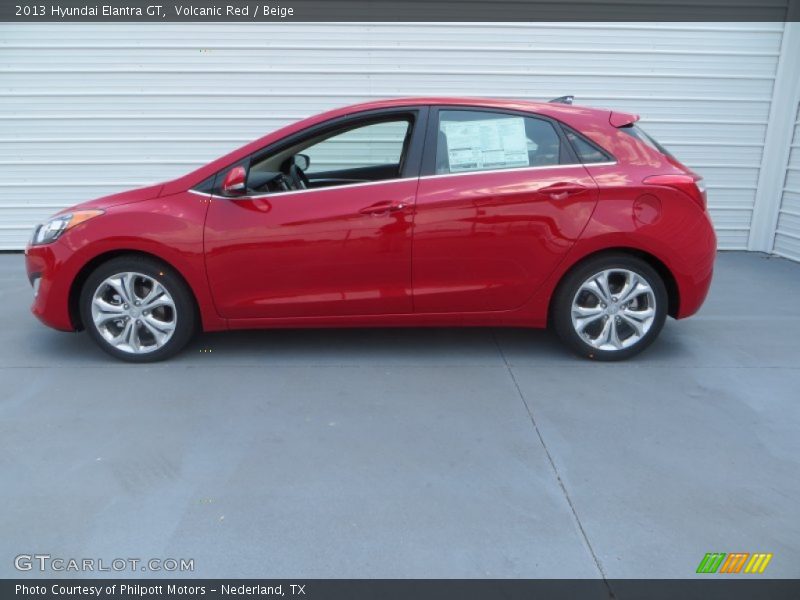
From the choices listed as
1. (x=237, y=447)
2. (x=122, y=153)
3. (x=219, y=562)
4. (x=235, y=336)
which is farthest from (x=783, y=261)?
(x=122, y=153)

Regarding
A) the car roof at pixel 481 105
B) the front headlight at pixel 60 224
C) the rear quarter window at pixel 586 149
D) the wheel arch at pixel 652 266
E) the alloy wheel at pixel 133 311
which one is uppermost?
the car roof at pixel 481 105

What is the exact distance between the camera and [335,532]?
2352 mm

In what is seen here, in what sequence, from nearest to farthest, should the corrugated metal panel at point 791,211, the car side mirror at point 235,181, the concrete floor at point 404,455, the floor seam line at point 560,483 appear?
the floor seam line at point 560,483
the concrete floor at point 404,455
the car side mirror at point 235,181
the corrugated metal panel at point 791,211

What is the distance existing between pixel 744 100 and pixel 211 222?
6.14 m

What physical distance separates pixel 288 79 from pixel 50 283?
3.76 m

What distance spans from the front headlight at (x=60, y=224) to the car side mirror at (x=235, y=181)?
817mm

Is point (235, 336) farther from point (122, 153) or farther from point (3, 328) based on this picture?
point (122, 153)

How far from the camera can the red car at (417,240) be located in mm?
3676

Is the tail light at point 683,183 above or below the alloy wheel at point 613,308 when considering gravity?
above

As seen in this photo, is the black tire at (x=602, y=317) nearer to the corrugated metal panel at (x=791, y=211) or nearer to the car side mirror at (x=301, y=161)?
the car side mirror at (x=301, y=161)

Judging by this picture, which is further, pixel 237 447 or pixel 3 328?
pixel 3 328

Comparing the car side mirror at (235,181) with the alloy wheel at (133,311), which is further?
the alloy wheel at (133,311)

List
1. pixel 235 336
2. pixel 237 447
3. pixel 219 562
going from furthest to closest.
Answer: pixel 235 336 < pixel 237 447 < pixel 219 562

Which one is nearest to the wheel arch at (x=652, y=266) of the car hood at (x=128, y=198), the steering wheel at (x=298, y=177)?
the steering wheel at (x=298, y=177)
